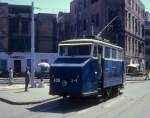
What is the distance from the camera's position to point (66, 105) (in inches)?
843

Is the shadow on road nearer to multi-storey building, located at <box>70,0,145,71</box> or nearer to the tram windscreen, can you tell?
the tram windscreen

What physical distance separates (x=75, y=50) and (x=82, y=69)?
1841 mm

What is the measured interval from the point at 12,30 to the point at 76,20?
48.7 feet

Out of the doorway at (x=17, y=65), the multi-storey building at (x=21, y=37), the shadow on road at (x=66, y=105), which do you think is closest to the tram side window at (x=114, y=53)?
the shadow on road at (x=66, y=105)

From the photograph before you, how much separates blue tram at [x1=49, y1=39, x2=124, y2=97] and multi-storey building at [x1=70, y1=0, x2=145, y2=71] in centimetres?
4514

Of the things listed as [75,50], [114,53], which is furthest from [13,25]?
[75,50]

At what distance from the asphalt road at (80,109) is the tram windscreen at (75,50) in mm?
2550

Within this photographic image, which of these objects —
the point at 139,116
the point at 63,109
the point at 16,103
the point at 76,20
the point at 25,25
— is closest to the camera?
the point at 139,116

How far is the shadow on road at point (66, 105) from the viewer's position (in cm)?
1938

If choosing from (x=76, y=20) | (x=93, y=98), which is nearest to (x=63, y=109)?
(x=93, y=98)

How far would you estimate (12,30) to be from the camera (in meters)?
78.0

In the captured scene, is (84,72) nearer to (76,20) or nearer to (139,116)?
(139,116)

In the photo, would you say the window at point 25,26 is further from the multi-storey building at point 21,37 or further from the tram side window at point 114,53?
the tram side window at point 114,53

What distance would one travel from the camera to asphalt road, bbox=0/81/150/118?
1747cm
